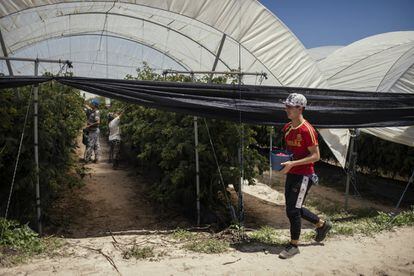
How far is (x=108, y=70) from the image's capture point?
20.8 meters

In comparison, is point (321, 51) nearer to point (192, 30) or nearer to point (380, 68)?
point (380, 68)

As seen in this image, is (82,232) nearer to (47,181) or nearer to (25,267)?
(47,181)

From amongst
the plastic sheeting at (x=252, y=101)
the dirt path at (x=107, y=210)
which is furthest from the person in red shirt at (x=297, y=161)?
the dirt path at (x=107, y=210)

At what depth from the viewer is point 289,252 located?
5.22m

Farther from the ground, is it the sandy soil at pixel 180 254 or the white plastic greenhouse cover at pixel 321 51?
the white plastic greenhouse cover at pixel 321 51

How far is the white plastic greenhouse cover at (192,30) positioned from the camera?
22.4 feet

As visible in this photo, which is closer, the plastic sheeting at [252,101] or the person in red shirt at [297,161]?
the person in red shirt at [297,161]

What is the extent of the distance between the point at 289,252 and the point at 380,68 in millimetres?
8882

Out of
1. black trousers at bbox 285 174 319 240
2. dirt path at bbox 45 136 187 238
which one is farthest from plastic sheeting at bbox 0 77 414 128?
dirt path at bbox 45 136 187 238

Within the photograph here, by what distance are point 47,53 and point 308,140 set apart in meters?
14.6

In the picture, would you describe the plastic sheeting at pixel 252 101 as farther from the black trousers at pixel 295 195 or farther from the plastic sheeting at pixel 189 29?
the black trousers at pixel 295 195

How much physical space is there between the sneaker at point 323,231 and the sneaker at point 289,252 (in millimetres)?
583

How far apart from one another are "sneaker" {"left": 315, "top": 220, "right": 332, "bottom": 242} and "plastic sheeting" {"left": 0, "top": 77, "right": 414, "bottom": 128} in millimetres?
1899

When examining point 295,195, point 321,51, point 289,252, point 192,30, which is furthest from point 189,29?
point 321,51
